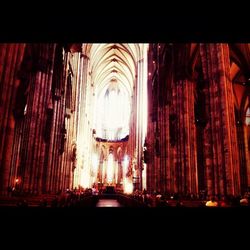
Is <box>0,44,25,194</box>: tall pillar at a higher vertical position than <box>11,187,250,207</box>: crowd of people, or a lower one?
higher

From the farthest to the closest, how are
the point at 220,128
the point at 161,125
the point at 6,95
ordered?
1. the point at 161,125
2. the point at 6,95
3. the point at 220,128

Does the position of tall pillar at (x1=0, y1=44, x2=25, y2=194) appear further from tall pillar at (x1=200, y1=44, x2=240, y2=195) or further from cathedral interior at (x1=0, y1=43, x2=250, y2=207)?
tall pillar at (x1=200, y1=44, x2=240, y2=195)

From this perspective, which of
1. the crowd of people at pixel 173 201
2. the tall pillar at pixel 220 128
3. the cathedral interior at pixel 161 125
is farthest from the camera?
the cathedral interior at pixel 161 125

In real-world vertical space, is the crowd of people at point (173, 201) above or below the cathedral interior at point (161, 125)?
below

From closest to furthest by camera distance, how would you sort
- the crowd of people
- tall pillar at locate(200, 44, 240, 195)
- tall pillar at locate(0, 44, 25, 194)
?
the crowd of people → tall pillar at locate(200, 44, 240, 195) → tall pillar at locate(0, 44, 25, 194)

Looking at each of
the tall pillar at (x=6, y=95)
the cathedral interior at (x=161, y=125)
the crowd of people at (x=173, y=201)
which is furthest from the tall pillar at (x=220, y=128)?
the tall pillar at (x=6, y=95)

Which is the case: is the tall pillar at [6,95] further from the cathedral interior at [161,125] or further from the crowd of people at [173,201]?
the crowd of people at [173,201]

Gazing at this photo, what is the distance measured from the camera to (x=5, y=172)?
11.3m

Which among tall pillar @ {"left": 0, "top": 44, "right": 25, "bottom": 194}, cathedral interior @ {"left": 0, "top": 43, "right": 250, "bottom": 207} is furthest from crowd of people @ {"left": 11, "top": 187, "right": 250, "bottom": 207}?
tall pillar @ {"left": 0, "top": 44, "right": 25, "bottom": 194}

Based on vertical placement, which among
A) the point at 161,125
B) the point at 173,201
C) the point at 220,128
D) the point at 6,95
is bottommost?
the point at 173,201

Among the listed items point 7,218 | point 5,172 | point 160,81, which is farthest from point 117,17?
point 160,81

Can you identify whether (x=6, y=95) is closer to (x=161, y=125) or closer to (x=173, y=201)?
(x=173, y=201)

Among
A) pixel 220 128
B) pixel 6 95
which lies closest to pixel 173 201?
pixel 220 128

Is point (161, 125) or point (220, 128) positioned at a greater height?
point (161, 125)
